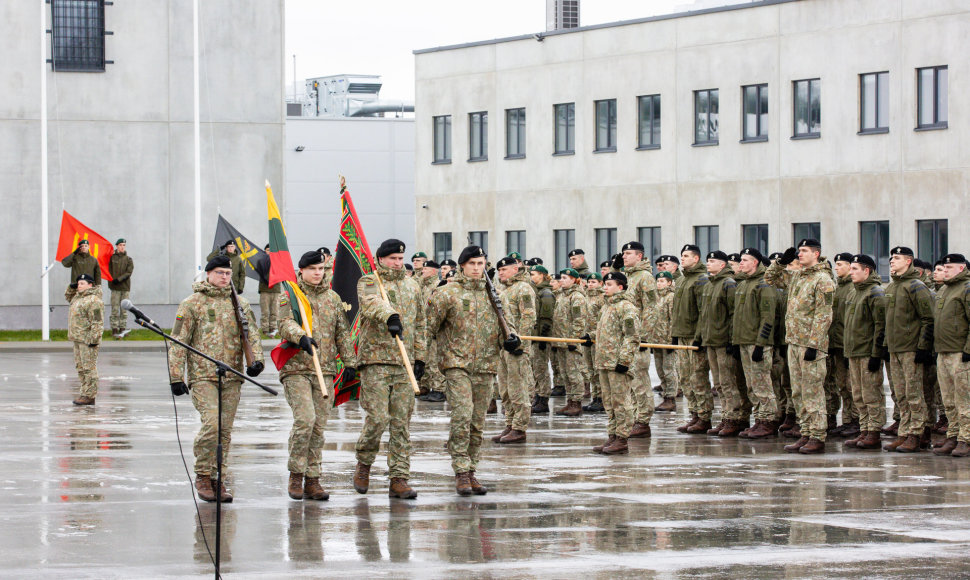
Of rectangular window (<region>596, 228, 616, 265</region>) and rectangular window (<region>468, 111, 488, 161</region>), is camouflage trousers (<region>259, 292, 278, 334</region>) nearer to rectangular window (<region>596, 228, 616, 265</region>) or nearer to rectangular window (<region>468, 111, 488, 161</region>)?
rectangular window (<region>596, 228, 616, 265</region>)

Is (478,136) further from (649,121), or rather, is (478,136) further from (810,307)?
(810,307)

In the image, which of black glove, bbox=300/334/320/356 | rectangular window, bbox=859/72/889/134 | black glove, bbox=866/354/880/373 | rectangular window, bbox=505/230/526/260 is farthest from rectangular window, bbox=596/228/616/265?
black glove, bbox=300/334/320/356

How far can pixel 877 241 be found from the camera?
39.5m

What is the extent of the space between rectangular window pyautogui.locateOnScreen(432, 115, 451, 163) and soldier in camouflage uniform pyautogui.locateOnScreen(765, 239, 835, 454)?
3584 centimetres

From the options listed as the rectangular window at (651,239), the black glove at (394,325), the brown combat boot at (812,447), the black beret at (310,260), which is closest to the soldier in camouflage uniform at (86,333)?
the black beret at (310,260)

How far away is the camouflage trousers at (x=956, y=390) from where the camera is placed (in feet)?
50.8

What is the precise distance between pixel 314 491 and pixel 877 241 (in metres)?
30.2

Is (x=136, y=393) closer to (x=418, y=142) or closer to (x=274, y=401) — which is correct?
(x=274, y=401)

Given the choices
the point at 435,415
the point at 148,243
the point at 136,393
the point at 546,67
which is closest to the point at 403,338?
the point at 435,415

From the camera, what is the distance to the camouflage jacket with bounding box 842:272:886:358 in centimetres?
1633

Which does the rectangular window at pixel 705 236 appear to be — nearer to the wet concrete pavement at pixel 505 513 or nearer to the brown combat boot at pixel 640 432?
the wet concrete pavement at pixel 505 513

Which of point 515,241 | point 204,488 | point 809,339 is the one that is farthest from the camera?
point 515,241

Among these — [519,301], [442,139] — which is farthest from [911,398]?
[442,139]

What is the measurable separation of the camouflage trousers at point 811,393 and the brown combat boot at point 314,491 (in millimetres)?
6197
